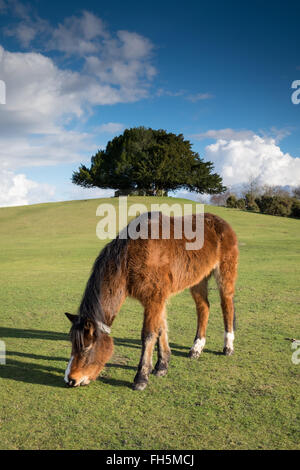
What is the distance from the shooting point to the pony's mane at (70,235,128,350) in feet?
11.9

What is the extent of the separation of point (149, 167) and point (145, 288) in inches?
2086

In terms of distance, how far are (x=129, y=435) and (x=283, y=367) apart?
8.06 ft

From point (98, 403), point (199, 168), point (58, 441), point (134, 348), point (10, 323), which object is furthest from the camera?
point (199, 168)

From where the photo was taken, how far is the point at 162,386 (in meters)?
4.08

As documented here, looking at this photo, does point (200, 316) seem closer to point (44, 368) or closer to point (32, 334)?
point (44, 368)

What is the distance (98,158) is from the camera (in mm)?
62000

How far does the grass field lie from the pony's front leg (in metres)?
0.17

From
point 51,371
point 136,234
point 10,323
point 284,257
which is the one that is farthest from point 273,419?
point 284,257

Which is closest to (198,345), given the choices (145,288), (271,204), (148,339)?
(148,339)

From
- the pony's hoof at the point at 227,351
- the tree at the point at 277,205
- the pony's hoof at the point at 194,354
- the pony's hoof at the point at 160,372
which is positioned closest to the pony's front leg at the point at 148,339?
the pony's hoof at the point at 160,372

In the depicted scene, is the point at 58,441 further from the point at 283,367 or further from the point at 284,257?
the point at 284,257

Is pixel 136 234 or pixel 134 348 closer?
pixel 136 234

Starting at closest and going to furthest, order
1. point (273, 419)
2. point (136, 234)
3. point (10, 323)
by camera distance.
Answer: point (273, 419) < point (136, 234) < point (10, 323)

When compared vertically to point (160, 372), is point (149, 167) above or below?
above
